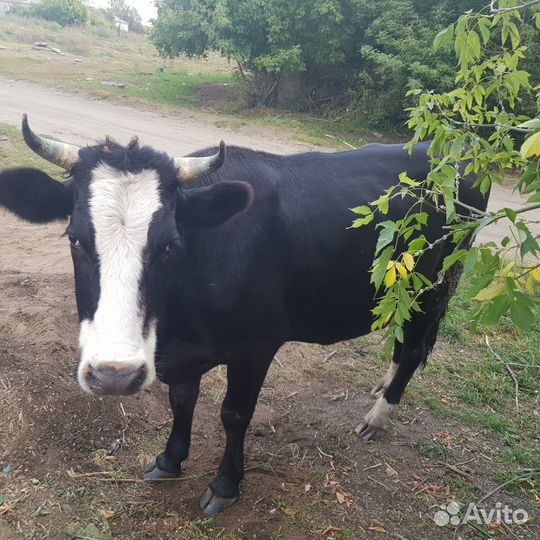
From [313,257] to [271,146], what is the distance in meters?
10.2

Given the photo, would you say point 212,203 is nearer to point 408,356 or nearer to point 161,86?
point 408,356

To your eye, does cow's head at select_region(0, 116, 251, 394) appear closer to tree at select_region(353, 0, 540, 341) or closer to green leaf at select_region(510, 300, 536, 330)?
tree at select_region(353, 0, 540, 341)

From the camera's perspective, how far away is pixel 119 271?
2.45 metres

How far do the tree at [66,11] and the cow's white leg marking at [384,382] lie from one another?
54348mm

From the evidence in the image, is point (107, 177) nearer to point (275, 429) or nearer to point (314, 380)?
point (275, 429)

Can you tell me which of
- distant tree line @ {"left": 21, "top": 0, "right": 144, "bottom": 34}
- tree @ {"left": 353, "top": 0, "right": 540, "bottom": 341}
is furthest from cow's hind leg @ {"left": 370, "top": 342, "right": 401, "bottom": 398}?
distant tree line @ {"left": 21, "top": 0, "right": 144, "bottom": 34}

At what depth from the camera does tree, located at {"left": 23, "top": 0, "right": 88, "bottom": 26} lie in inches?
1940

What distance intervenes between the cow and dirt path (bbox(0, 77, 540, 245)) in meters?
7.59

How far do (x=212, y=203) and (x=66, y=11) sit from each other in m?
55.5

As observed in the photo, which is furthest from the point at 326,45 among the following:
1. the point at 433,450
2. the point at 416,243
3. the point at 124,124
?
the point at 416,243

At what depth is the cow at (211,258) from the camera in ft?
8.16

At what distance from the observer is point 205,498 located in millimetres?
3375

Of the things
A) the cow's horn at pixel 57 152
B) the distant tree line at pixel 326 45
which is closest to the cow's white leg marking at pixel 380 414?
the cow's horn at pixel 57 152

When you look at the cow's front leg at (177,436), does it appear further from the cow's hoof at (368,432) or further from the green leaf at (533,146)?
the green leaf at (533,146)
